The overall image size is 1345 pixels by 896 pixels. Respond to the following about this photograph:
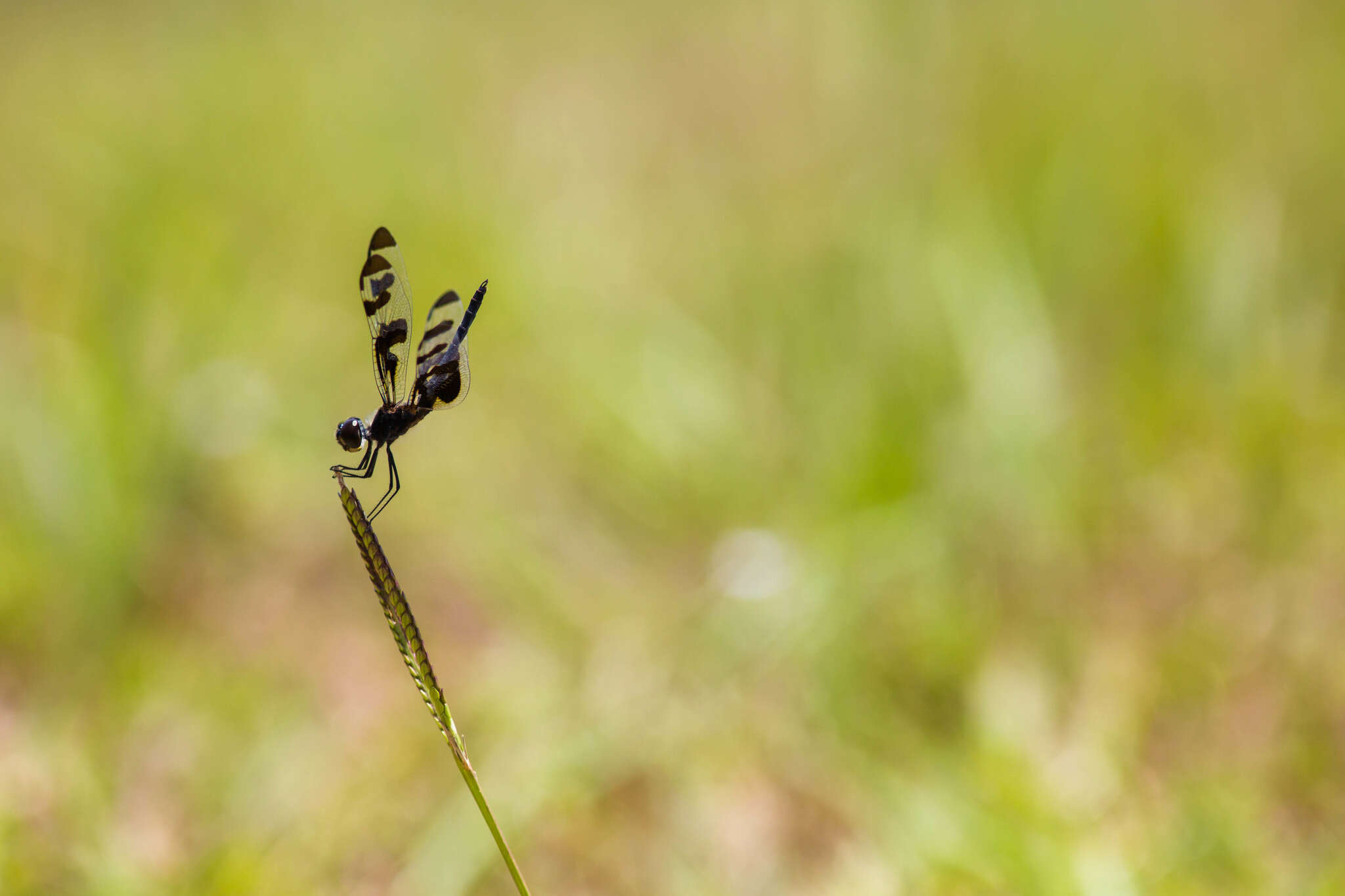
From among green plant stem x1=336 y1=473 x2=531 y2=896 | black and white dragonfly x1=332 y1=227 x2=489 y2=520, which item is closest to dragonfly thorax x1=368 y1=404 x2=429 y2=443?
black and white dragonfly x1=332 y1=227 x2=489 y2=520

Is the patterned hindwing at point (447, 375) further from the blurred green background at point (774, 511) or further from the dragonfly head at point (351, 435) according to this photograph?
the blurred green background at point (774, 511)

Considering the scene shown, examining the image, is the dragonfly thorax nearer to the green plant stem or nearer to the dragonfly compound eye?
the dragonfly compound eye

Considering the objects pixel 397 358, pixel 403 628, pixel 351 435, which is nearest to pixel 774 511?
pixel 397 358

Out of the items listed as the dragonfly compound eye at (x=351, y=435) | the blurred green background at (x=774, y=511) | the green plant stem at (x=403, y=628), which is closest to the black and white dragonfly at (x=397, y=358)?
the dragonfly compound eye at (x=351, y=435)

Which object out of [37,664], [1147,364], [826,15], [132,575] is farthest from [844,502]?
[37,664]

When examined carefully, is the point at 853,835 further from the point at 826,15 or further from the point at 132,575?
the point at 826,15

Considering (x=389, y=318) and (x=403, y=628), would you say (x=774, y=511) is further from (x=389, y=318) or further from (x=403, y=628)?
(x=403, y=628)
